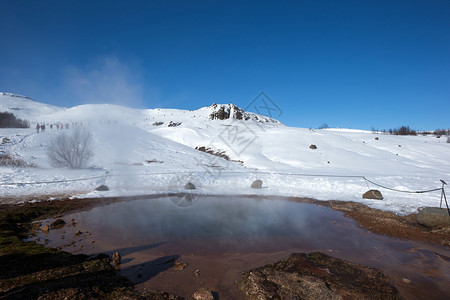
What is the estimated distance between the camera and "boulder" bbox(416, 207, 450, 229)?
30.0ft

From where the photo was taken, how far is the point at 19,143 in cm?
2628

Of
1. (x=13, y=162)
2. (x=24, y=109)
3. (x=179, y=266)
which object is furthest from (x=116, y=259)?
(x=24, y=109)

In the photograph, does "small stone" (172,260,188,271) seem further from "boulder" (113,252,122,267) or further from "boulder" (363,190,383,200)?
"boulder" (363,190,383,200)

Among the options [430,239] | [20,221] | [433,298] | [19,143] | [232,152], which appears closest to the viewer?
[433,298]

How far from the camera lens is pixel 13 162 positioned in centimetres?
1980

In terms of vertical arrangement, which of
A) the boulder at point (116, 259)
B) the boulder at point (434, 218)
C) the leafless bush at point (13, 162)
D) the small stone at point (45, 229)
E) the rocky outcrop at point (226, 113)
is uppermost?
the rocky outcrop at point (226, 113)

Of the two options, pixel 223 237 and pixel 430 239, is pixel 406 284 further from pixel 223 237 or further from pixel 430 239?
pixel 223 237

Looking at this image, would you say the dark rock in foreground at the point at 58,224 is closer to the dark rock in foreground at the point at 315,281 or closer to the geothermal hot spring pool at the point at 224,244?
the geothermal hot spring pool at the point at 224,244

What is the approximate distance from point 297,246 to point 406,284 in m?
2.94

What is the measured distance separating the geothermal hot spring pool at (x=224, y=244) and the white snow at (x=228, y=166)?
4.70 metres

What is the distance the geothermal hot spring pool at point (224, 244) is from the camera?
18.1 feet

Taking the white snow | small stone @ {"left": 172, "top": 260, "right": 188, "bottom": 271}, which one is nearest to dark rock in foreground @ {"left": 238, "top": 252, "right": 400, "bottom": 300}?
small stone @ {"left": 172, "top": 260, "right": 188, "bottom": 271}

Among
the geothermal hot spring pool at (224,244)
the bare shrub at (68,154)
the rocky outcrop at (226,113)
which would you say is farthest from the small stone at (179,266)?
the rocky outcrop at (226,113)

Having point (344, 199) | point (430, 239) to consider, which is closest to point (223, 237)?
point (430, 239)
